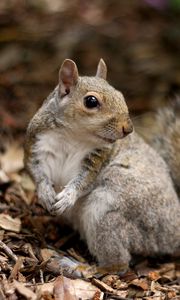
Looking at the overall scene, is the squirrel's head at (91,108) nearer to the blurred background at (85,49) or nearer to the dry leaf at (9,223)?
the dry leaf at (9,223)

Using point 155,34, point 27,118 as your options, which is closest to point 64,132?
point 27,118

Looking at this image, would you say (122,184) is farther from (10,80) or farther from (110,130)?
(10,80)

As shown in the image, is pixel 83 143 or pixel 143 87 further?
pixel 143 87

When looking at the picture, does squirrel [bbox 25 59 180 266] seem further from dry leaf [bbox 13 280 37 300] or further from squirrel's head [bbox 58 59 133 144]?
dry leaf [bbox 13 280 37 300]

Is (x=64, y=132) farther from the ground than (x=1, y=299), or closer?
farther from the ground

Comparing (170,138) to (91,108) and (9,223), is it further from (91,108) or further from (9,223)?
(9,223)

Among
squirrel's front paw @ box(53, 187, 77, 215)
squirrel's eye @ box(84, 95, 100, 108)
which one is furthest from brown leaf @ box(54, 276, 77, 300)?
squirrel's eye @ box(84, 95, 100, 108)

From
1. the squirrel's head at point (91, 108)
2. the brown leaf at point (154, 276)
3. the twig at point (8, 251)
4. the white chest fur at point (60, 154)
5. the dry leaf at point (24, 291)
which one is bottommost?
the brown leaf at point (154, 276)

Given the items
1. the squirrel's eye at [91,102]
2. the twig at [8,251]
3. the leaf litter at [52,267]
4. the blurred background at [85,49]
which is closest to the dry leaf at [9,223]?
the leaf litter at [52,267]
